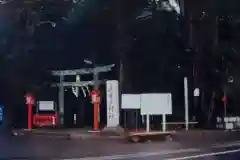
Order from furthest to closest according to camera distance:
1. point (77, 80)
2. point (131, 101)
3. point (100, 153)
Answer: point (77, 80)
point (131, 101)
point (100, 153)

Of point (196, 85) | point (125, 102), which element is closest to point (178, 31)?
point (196, 85)

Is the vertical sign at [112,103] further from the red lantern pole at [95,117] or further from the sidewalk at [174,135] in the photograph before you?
the sidewalk at [174,135]

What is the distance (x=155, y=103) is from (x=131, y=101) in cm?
46

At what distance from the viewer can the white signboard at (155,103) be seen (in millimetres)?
6941

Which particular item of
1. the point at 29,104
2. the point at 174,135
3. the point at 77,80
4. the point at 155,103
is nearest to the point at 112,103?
the point at 155,103

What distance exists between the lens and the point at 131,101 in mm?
7176

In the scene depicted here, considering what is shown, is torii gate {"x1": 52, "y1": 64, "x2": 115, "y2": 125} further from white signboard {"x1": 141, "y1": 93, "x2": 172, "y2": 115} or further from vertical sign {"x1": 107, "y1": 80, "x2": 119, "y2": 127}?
white signboard {"x1": 141, "y1": 93, "x2": 172, "y2": 115}

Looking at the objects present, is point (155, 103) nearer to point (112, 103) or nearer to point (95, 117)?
point (112, 103)

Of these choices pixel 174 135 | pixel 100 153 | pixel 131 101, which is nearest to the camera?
pixel 100 153

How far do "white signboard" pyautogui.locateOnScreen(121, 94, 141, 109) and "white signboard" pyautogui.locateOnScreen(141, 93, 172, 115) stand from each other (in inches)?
5.4

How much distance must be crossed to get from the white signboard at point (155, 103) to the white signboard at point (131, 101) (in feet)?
0.45

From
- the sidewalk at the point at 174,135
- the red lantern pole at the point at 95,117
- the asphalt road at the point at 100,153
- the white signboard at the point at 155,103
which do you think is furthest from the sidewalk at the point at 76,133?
the asphalt road at the point at 100,153

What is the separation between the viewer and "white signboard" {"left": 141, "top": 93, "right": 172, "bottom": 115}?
22.8ft

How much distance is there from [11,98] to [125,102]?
81.1 inches
